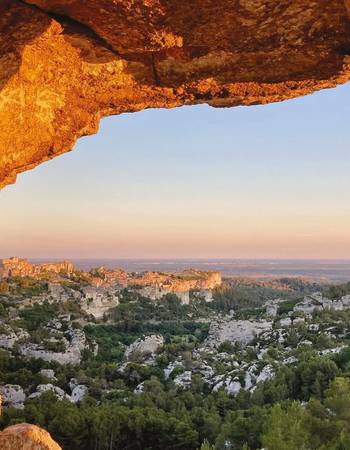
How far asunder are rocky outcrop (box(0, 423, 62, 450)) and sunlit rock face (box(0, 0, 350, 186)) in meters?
3.40

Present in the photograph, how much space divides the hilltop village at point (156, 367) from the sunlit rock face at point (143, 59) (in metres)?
9.84

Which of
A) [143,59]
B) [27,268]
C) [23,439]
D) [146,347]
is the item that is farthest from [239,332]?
[27,268]

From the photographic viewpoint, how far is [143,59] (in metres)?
5.16

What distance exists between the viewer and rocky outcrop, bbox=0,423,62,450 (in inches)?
237

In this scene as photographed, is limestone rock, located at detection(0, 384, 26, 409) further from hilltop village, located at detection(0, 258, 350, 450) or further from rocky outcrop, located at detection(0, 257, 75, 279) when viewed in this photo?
rocky outcrop, located at detection(0, 257, 75, 279)

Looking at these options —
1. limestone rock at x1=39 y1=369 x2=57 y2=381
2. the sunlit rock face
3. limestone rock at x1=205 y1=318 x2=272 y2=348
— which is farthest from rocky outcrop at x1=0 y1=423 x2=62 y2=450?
limestone rock at x1=205 y1=318 x2=272 y2=348

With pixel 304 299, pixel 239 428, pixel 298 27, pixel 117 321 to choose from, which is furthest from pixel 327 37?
pixel 117 321

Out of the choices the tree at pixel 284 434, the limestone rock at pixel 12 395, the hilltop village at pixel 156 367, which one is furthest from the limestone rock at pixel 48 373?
the tree at pixel 284 434

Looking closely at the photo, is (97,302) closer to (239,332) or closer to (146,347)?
(146,347)

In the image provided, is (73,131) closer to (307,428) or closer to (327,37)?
(327,37)

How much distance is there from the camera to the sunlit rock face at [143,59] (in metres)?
4.25

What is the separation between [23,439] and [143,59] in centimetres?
507

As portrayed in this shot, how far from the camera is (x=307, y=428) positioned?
1340cm

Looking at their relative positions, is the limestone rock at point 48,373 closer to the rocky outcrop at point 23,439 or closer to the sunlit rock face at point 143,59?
the rocky outcrop at point 23,439
